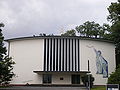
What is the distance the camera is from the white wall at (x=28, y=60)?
58.6 metres

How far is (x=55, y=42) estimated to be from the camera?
59312 mm

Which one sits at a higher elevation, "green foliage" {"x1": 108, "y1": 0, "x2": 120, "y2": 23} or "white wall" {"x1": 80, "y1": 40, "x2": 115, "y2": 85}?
"green foliage" {"x1": 108, "y1": 0, "x2": 120, "y2": 23}

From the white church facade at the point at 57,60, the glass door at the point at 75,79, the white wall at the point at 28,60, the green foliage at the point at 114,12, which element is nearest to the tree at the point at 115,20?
the green foliage at the point at 114,12

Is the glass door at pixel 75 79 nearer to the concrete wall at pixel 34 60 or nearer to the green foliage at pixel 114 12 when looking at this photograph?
the concrete wall at pixel 34 60

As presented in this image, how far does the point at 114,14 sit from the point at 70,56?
13.6m

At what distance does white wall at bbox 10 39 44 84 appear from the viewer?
58562 mm

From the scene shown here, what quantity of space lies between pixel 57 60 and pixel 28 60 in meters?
6.69

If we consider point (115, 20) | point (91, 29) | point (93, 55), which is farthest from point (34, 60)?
point (91, 29)

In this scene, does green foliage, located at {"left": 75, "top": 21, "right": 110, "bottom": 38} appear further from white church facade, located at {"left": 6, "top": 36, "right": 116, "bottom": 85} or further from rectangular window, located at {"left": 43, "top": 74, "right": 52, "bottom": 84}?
rectangular window, located at {"left": 43, "top": 74, "right": 52, "bottom": 84}

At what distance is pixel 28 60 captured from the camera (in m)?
58.9

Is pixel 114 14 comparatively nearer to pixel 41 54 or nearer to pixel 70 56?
pixel 70 56

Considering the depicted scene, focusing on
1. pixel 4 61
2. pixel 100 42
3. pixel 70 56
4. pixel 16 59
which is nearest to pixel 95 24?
pixel 100 42

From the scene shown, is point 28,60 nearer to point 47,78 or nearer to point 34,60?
point 34,60

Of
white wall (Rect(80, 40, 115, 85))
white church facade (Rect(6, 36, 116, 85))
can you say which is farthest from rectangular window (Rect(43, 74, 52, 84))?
white wall (Rect(80, 40, 115, 85))
